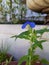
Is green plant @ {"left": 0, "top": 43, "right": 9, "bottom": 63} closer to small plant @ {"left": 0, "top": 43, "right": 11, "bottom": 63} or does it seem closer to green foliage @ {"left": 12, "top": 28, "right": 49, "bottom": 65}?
small plant @ {"left": 0, "top": 43, "right": 11, "bottom": 63}

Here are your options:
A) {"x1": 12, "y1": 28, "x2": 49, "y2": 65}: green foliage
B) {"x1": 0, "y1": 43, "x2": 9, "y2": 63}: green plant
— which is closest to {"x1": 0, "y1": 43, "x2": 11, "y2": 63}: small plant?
{"x1": 0, "y1": 43, "x2": 9, "y2": 63}: green plant

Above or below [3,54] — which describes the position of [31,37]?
above

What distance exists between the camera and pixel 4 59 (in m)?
2.06

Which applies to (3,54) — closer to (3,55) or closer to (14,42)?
(3,55)

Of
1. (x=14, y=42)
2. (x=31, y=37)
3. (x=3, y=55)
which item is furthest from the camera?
(x=14, y=42)

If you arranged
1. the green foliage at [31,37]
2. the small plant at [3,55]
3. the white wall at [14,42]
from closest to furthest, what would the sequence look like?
the green foliage at [31,37] < the small plant at [3,55] < the white wall at [14,42]

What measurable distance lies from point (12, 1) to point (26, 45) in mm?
793

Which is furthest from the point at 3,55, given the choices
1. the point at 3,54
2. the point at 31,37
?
the point at 31,37

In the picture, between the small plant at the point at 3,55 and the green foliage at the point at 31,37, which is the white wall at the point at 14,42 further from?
the green foliage at the point at 31,37

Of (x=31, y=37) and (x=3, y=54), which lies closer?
(x=31, y=37)

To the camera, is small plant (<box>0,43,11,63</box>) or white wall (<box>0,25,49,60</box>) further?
white wall (<box>0,25,49,60</box>)

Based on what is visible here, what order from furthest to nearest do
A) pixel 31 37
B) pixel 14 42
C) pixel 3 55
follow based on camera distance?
pixel 14 42 < pixel 3 55 < pixel 31 37

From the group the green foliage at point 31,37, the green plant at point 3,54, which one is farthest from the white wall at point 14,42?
the green foliage at point 31,37

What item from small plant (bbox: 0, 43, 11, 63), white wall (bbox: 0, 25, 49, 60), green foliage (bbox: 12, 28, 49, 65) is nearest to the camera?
green foliage (bbox: 12, 28, 49, 65)
